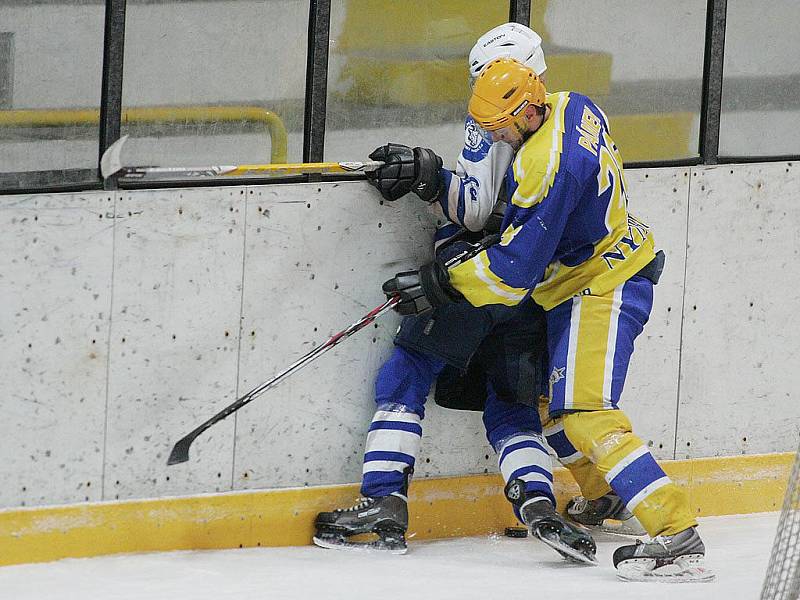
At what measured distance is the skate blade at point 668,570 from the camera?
4.14 metres

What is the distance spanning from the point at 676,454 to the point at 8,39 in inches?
97.2

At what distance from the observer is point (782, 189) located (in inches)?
199

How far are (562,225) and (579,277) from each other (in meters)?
0.23

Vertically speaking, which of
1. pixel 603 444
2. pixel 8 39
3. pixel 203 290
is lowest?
pixel 603 444

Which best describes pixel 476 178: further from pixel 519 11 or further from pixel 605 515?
pixel 605 515

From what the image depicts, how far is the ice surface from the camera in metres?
3.90

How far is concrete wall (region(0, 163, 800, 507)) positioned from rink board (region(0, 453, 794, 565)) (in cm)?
4

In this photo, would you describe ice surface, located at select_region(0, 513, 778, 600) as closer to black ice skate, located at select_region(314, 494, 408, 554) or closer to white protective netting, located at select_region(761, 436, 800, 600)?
black ice skate, located at select_region(314, 494, 408, 554)

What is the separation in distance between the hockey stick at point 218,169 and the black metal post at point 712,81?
1205 millimetres

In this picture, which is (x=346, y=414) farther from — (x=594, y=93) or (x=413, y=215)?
(x=594, y=93)

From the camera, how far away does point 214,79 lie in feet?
14.0

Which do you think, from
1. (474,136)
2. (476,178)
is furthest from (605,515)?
(474,136)

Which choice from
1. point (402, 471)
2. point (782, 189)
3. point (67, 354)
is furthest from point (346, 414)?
point (782, 189)

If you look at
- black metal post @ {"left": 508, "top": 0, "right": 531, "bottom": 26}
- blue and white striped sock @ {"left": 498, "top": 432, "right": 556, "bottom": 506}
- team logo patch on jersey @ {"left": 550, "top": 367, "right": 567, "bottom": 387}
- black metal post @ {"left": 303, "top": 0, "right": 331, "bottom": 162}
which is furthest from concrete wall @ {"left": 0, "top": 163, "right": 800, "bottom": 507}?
black metal post @ {"left": 508, "top": 0, "right": 531, "bottom": 26}
